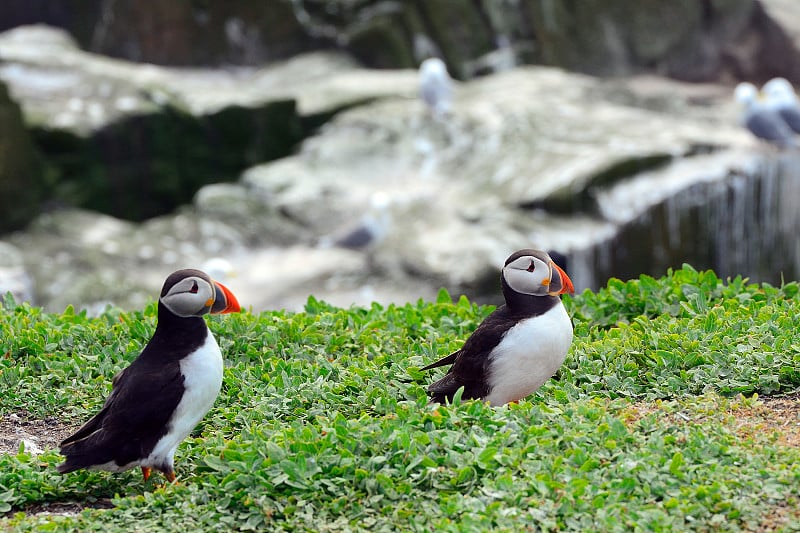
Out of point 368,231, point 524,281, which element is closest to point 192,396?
point 524,281

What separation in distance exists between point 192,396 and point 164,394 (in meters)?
0.11

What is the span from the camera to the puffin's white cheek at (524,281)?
437cm

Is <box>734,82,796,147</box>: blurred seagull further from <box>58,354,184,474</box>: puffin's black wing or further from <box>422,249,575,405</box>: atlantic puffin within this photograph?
<box>58,354,184,474</box>: puffin's black wing

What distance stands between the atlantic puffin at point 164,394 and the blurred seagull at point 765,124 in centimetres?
1071

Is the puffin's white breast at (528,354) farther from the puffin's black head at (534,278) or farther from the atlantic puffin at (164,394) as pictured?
the atlantic puffin at (164,394)

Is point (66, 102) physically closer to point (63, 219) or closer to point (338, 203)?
point (63, 219)

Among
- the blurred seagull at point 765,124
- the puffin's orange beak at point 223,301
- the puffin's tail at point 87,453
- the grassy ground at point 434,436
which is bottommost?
the blurred seagull at point 765,124

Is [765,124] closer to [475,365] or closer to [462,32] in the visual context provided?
[462,32]

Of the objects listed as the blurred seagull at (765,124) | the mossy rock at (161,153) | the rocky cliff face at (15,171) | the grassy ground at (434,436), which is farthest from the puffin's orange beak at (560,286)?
the blurred seagull at (765,124)

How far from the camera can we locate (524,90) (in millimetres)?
14938

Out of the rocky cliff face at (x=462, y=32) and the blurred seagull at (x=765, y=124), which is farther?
the rocky cliff face at (x=462, y=32)

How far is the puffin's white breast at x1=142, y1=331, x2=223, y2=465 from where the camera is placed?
12.9ft

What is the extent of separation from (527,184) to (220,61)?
6.79 m

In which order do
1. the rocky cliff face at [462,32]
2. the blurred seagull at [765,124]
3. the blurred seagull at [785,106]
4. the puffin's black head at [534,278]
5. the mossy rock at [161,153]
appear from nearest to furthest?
the puffin's black head at [534,278], the mossy rock at [161,153], the blurred seagull at [765,124], the blurred seagull at [785,106], the rocky cliff face at [462,32]
